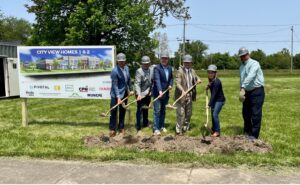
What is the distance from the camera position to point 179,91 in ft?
31.3

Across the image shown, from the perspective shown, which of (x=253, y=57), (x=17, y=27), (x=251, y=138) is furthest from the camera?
(x=253, y=57)

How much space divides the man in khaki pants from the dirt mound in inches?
46.5

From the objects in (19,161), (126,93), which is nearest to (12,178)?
(19,161)

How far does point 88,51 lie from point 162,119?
2.36 meters

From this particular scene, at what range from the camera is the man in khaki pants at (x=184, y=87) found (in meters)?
9.41

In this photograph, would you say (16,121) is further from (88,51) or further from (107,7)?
(107,7)

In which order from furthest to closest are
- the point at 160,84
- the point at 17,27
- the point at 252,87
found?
the point at 17,27
the point at 160,84
the point at 252,87

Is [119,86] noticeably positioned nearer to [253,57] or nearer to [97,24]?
[97,24]

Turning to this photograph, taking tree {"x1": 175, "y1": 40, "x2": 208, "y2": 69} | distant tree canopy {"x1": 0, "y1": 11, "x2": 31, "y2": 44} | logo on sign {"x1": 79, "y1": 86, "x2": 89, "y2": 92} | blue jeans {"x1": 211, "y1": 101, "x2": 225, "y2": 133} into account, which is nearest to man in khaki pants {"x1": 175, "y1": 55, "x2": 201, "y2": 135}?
blue jeans {"x1": 211, "y1": 101, "x2": 225, "y2": 133}

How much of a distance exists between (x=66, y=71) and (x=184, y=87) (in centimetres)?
302

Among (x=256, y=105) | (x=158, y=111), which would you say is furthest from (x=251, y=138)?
(x=158, y=111)

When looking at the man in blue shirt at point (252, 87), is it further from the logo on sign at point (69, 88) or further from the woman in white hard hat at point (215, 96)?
the logo on sign at point (69, 88)

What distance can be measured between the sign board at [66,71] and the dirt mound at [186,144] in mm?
2148

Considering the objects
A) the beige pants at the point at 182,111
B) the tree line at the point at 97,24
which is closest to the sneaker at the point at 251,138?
the beige pants at the point at 182,111
